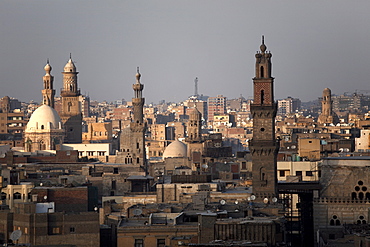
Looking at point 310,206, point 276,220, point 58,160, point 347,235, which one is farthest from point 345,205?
point 58,160

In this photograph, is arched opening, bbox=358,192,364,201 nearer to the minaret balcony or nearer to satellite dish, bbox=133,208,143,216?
satellite dish, bbox=133,208,143,216

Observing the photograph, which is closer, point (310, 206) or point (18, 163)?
point (310, 206)

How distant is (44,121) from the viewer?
136 metres

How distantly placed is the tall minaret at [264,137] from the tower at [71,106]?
78.2 m

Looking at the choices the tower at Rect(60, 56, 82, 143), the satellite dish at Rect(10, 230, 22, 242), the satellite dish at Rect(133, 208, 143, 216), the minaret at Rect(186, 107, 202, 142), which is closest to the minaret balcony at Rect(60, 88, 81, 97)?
the tower at Rect(60, 56, 82, 143)

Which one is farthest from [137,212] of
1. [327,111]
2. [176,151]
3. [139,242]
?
[327,111]

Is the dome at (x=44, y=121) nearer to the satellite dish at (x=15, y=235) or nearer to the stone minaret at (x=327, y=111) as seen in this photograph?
the stone minaret at (x=327, y=111)

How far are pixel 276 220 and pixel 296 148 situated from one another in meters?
53.5

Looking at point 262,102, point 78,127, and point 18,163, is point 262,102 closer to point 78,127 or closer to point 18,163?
point 18,163

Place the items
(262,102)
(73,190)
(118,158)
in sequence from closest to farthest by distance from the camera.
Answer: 1. (73,190)
2. (262,102)
3. (118,158)

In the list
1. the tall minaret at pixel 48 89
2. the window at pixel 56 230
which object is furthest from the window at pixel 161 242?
the tall minaret at pixel 48 89

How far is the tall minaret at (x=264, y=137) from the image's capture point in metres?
71.8

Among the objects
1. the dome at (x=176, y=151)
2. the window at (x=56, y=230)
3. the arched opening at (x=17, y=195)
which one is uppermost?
the dome at (x=176, y=151)

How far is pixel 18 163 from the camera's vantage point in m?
106
